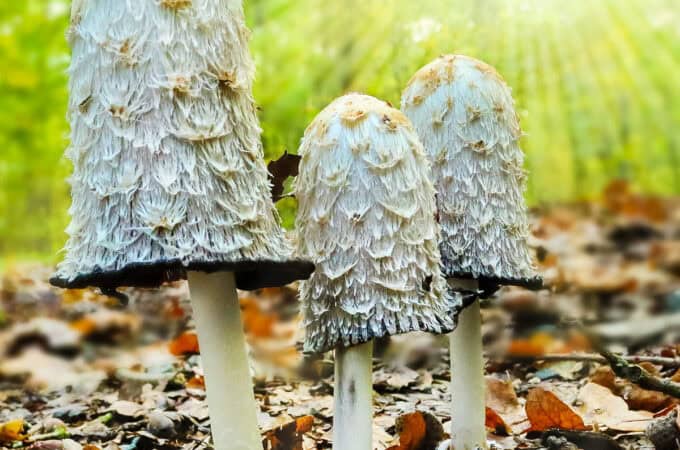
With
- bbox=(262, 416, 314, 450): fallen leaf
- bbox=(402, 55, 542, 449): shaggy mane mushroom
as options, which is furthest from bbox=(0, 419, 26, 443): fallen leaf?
bbox=(402, 55, 542, 449): shaggy mane mushroom

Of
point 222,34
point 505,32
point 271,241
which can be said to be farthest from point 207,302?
point 505,32

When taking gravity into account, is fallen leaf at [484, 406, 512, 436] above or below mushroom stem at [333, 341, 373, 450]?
below

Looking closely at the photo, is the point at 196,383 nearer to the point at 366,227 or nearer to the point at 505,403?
the point at 505,403

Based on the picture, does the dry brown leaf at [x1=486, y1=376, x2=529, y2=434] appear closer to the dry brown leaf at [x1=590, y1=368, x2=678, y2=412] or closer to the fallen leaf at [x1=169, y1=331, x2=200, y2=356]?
the dry brown leaf at [x1=590, y1=368, x2=678, y2=412]

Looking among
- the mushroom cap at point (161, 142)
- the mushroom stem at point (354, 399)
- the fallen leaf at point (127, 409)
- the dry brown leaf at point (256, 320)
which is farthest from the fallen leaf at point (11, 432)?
the dry brown leaf at point (256, 320)

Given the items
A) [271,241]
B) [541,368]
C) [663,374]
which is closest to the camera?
[271,241]

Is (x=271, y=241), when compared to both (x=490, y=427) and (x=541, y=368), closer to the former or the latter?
(x=490, y=427)
